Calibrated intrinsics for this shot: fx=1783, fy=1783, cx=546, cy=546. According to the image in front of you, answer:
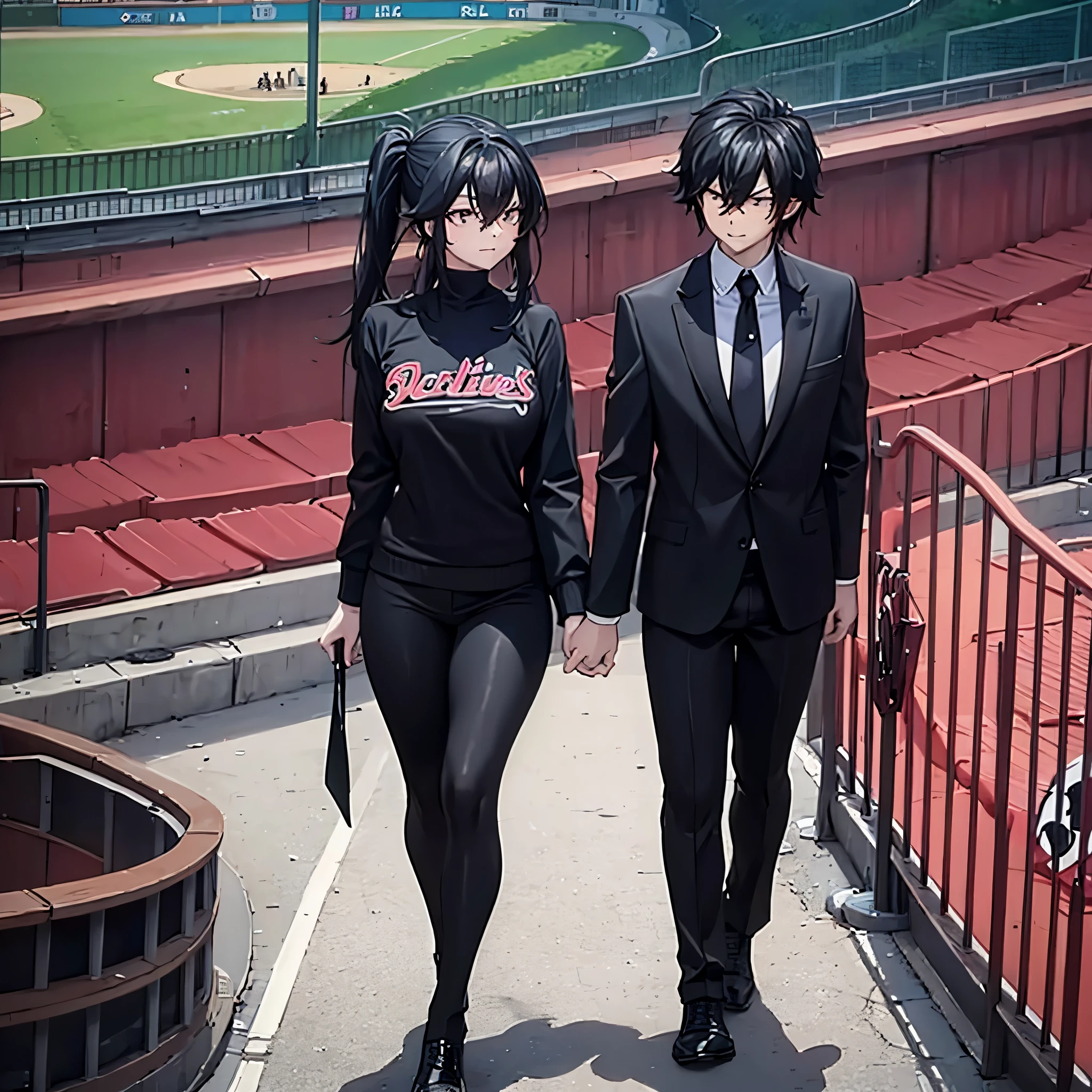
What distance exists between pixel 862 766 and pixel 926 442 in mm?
1026

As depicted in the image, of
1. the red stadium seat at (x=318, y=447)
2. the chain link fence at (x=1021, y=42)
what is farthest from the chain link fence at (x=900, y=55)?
the red stadium seat at (x=318, y=447)

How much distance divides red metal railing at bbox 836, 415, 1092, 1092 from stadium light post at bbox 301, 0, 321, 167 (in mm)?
3683

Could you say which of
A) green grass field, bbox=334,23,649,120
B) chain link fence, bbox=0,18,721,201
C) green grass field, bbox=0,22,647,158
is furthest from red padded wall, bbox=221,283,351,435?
green grass field, bbox=334,23,649,120

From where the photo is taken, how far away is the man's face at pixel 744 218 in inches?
113

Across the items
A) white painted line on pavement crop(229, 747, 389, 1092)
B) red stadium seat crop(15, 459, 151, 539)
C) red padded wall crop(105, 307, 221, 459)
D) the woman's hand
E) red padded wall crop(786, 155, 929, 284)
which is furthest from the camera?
red padded wall crop(786, 155, 929, 284)

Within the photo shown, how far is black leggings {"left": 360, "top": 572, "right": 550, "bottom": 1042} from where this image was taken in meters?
2.87

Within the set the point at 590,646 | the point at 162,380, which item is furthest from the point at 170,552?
the point at 590,646

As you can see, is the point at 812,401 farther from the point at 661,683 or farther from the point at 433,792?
the point at 433,792

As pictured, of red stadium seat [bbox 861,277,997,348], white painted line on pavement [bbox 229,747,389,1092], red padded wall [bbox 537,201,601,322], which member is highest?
red padded wall [bbox 537,201,601,322]

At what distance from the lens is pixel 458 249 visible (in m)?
2.94

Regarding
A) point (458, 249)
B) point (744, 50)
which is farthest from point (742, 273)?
point (744, 50)

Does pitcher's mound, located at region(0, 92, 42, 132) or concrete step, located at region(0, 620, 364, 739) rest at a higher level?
pitcher's mound, located at region(0, 92, 42, 132)

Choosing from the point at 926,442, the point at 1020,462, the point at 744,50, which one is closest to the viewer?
the point at 926,442

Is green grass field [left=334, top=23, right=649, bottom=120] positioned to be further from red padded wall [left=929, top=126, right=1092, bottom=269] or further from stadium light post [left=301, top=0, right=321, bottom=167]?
red padded wall [left=929, top=126, right=1092, bottom=269]
